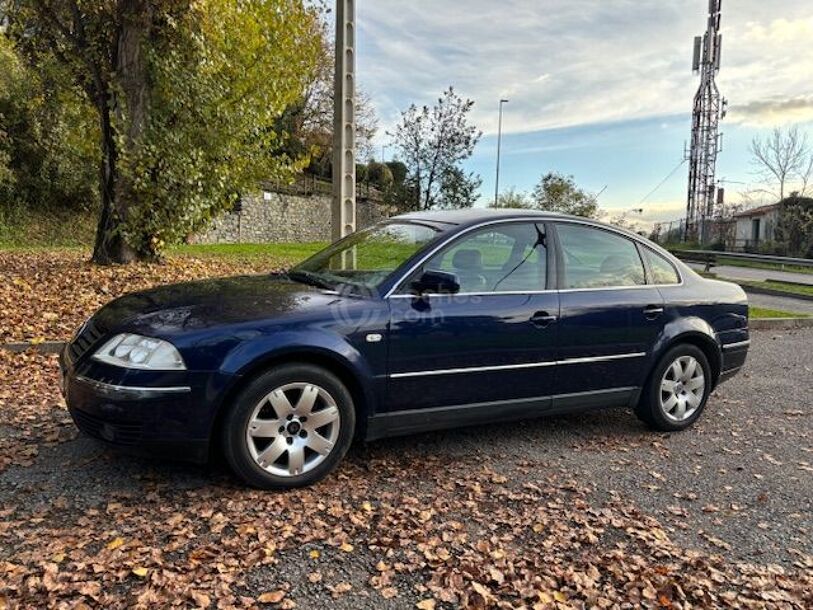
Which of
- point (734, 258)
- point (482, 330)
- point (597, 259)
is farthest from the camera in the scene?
point (734, 258)

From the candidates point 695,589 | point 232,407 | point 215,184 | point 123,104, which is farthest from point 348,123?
point 695,589

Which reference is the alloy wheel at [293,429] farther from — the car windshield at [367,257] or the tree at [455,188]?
the tree at [455,188]

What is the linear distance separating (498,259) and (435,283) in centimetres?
67

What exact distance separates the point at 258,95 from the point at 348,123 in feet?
11.7

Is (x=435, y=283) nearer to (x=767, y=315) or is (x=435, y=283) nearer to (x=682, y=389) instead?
(x=682, y=389)

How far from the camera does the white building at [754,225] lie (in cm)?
3869

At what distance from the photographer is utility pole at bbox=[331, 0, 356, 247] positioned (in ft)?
28.6

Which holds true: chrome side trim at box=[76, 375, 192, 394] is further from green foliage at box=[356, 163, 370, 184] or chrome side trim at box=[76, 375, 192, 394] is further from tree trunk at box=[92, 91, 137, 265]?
green foliage at box=[356, 163, 370, 184]

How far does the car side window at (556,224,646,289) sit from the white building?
119 ft

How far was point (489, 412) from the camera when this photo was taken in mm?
4348

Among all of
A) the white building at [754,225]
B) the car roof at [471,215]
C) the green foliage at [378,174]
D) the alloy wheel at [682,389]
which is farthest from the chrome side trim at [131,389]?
the white building at [754,225]

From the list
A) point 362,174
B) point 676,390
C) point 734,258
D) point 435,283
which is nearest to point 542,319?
point 435,283

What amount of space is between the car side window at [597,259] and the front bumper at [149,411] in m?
2.59

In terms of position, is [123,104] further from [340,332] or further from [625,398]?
[625,398]
